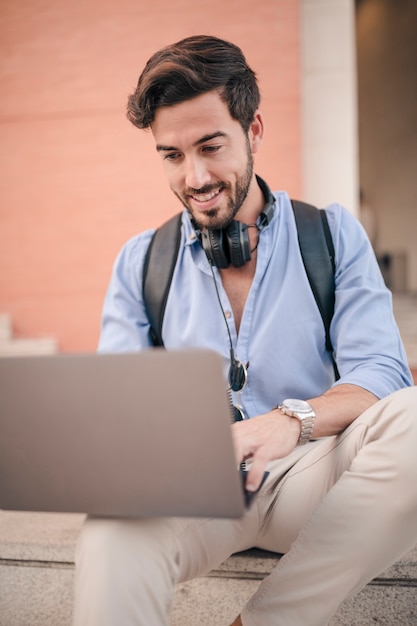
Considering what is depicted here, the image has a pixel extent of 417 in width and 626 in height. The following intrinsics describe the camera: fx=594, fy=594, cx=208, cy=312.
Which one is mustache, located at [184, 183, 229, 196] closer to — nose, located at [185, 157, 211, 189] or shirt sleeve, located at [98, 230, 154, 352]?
nose, located at [185, 157, 211, 189]

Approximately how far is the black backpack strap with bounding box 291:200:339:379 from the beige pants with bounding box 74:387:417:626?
0.36 meters

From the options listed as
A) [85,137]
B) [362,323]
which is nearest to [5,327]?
[85,137]

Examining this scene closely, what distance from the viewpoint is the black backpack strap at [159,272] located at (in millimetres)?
1489

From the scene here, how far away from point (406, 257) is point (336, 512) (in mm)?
6553

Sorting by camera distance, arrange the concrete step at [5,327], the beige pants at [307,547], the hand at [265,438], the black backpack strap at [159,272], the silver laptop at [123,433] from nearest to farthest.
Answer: the silver laptop at [123,433], the beige pants at [307,547], the hand at [265,438], the black backpack strap at [159,272], the concrete step at [5,327]

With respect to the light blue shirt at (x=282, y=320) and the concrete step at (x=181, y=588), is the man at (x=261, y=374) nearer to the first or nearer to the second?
the light blue shirt at (x=282, y=320)

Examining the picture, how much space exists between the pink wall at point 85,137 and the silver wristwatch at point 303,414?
2.65m

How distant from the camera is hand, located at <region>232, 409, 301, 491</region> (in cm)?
96

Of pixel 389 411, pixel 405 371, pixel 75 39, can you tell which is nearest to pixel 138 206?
pixel 75 39

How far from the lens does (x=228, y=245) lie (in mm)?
1446

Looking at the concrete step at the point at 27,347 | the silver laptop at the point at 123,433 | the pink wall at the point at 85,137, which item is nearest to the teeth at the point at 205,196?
the silver laptop at the point at 123,433

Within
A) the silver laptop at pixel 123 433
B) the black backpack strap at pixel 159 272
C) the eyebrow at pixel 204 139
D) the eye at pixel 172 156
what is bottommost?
the silver laptop at pixel 123 433

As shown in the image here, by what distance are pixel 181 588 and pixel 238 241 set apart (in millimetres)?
804

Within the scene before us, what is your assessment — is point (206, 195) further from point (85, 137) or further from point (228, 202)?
point (85, 137)
